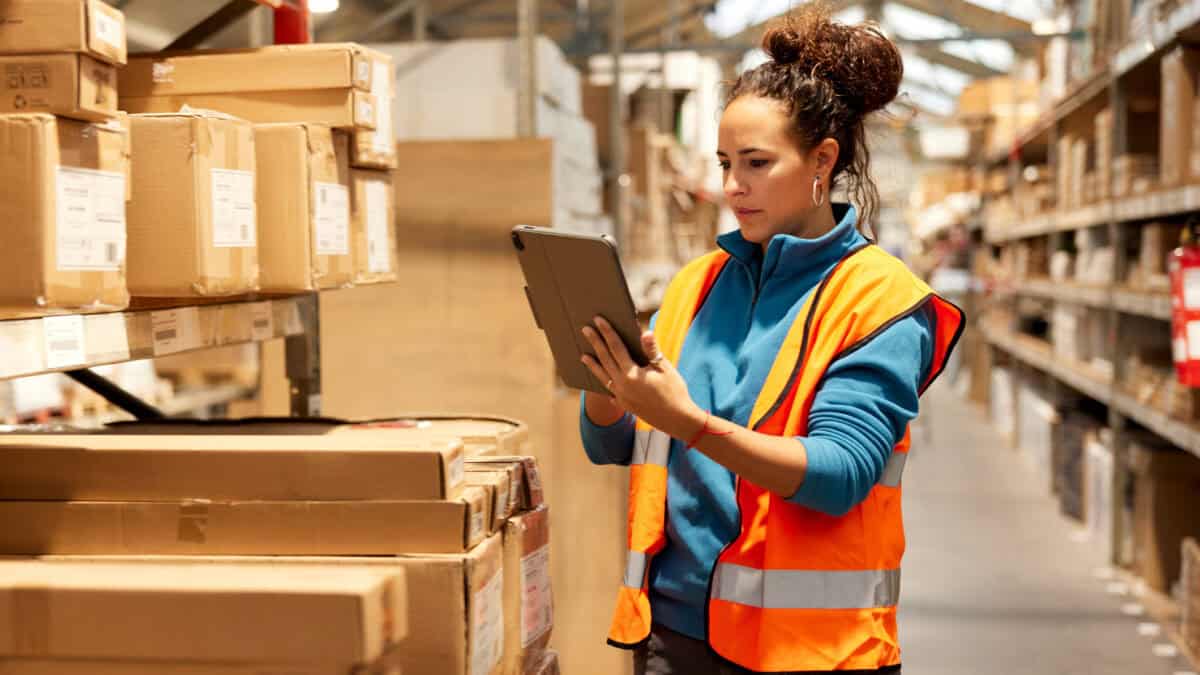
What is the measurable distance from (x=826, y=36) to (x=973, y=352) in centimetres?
1209

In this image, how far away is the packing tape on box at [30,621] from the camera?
4.08 feet

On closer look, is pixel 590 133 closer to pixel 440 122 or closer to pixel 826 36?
pixel 440 122

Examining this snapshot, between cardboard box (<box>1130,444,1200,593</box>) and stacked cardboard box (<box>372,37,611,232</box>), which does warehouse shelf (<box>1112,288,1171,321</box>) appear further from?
stacked cardboard box (<box>372,37,611,232</box>)

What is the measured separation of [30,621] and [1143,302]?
415 centimetres

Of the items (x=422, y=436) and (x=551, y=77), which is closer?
(x=422, y=436)

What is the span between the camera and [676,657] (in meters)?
1.84

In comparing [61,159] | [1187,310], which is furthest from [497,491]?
[1187,310]

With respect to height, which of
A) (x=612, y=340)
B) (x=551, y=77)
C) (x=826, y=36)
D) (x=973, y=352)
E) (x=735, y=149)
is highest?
(x=551, y=77)

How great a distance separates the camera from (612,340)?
1.59m

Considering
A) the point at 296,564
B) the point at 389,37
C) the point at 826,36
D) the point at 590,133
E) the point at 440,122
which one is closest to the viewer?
the point at 296,564

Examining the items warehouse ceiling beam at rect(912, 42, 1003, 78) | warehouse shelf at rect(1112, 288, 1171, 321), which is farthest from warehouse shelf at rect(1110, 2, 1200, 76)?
warehouse ceiling beam at rect(912, 42, 1003, 78)

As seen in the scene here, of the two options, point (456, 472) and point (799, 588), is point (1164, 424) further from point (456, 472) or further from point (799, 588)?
point (456, 472)

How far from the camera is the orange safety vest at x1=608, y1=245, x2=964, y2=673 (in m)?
1.71

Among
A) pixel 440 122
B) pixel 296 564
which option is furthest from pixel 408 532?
pixel 440 122
